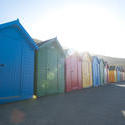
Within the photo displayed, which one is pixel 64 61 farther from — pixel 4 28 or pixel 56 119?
pixel 56 119

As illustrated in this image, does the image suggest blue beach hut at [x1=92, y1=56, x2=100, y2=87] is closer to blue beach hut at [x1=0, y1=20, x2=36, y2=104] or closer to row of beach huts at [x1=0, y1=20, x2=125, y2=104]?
row of beach huts at [x1=0, y1=20, x2=125, y2=104]

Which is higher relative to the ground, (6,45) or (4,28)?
(4,28)

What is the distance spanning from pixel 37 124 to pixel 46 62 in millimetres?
6130

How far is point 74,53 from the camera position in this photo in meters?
13.4

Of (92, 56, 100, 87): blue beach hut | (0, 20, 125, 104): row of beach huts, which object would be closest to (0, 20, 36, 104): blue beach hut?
(0, 20, 125, 104): row of beach huts

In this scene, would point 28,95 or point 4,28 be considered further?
point 28,95

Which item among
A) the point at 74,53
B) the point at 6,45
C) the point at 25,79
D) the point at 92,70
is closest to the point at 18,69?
the point at 25,79

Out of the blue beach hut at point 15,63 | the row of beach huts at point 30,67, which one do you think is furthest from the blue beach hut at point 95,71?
the blue beach hut at point 15,63

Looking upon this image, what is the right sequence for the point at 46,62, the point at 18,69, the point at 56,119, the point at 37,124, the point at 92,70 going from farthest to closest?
the point at 92,70, the point at 46,62, the point at 18,69, the point at 56,119, the point at 37,124

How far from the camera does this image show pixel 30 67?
8.00 metres

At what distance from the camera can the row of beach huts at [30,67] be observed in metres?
6.75

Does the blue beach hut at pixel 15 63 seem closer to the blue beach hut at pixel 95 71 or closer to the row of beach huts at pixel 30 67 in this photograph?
the row of beach huts at pixel 30 67

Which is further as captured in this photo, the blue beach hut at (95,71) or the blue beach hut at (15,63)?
the blue beach hut at (95,71)

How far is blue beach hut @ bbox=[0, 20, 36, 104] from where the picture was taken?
6.63 metres
